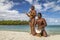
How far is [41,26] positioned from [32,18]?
0.55 meters

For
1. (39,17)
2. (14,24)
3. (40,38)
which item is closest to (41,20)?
(39,17)

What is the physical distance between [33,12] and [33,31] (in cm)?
75

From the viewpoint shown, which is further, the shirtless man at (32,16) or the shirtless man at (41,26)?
the shirtless man at (32,16)

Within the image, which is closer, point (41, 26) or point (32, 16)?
point (41, 26)

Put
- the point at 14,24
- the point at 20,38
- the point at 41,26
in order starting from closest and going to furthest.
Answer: the point at 20,38 < the point at 41,26 < the point at 14,24

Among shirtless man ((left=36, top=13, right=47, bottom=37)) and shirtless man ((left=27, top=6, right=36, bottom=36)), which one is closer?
shirtless man ((left=36, top=13, right=47, bottom=37))

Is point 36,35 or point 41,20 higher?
point 41,20

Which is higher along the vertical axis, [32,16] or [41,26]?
[32,16]

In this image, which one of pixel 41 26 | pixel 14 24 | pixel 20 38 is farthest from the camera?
pixel 14 24

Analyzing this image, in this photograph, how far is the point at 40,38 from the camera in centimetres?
841

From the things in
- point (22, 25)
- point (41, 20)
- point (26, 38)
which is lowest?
point (22, 25)

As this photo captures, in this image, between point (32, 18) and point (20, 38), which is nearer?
point (20, 38)

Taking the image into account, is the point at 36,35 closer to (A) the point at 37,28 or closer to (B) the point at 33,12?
(A) the point at 37,28

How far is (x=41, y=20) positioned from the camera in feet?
29.2
